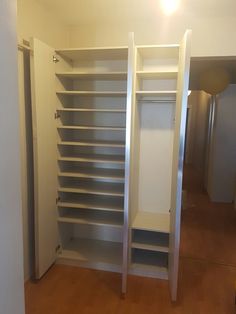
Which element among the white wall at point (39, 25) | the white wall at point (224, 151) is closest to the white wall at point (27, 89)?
the white wall at point (39, 25)

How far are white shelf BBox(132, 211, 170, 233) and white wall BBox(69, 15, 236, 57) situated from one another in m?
1.68

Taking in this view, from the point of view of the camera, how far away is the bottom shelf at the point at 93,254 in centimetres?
262

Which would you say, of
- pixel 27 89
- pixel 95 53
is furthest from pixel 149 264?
pixel 95 53

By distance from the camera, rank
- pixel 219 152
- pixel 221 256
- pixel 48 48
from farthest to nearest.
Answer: pixel 219 152, pixel 221 256, pixel 48 48

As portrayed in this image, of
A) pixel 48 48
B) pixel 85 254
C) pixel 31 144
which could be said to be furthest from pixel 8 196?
pixel 85 254

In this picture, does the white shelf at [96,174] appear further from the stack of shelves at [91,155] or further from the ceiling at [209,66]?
the ceiling at [209,66]

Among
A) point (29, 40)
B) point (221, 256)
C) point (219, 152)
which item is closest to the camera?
point (29, 40)

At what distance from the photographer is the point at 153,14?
8.02 feet

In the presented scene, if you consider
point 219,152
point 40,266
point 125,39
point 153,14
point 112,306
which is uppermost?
point 153,14

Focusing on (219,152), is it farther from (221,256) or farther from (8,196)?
(8,196)

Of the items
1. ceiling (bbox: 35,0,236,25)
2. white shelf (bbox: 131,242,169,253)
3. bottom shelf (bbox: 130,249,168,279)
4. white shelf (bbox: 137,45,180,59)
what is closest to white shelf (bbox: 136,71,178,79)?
white shelf (bbox: 137,45,180,59)

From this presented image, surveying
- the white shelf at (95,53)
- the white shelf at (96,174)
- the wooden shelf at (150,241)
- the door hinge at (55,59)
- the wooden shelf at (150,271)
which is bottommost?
the wooden shelf at (150,271)

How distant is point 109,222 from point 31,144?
3.61 ft

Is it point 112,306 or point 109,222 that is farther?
point 109,222
